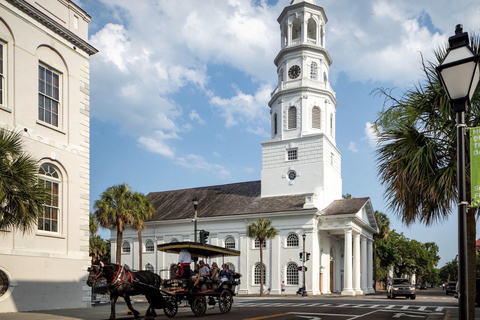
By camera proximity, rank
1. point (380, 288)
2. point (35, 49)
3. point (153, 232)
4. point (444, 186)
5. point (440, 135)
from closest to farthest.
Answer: point (444, 186) → point (440, 135) → point (35, 49) → point (153, 232) → point (380, 288)

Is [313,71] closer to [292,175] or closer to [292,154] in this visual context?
[292,154]

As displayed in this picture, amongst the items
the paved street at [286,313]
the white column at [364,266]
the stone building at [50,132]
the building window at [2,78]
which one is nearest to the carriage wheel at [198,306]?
the paved street at [286,313]

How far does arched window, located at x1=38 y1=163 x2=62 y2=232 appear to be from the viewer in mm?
19109

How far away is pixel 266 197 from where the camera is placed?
53656mm

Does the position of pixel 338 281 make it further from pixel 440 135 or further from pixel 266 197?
pixel 440 135

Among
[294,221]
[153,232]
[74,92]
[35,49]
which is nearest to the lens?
[35,49]

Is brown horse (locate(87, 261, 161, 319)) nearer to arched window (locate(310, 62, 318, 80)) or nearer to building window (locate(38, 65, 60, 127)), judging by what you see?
building window (locate(38, 65, 60, 127))

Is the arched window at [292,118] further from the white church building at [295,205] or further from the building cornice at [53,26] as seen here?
the building cornice at [53,26]

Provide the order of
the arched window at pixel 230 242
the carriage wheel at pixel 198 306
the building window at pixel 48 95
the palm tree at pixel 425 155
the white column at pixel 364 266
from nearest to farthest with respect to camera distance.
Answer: the palm tree at pixel 425 155, the carriage wheel at pixel 198 306, the building window at pixel 48 95, the arched window at pixel 230 242, the white column at pixel 364 266

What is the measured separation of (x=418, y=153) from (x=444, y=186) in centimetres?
95

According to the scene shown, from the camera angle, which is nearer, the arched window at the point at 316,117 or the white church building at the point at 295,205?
the white church building at the point at 295,205

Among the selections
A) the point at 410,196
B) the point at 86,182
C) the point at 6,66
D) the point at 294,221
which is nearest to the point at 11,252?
the point at 86,182

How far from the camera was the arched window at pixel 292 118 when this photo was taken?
53.8m

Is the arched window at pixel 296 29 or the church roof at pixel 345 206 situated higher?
the arched window at pixel 296 29
